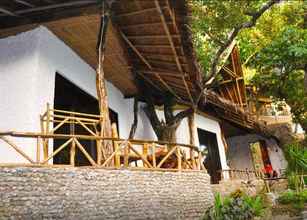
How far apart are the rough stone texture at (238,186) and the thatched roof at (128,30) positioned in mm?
3693

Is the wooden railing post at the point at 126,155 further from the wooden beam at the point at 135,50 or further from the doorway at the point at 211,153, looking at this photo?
the doorway at the point at 211,153

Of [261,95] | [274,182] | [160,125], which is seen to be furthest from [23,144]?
[261,95]

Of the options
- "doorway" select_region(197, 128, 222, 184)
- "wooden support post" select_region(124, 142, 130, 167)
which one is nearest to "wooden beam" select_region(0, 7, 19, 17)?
"wooden support post" select_region(124, 142, 130, 167)

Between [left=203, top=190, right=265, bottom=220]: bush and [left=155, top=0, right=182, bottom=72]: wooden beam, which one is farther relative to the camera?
[left=203, top=190, right=265, bottom=220]: bush

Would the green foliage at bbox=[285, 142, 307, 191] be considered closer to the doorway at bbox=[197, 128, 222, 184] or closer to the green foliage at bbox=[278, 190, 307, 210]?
the green foliage at bbox=[278, 190, 307, 210]

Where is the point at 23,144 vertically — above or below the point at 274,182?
above

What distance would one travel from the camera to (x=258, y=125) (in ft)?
50.7

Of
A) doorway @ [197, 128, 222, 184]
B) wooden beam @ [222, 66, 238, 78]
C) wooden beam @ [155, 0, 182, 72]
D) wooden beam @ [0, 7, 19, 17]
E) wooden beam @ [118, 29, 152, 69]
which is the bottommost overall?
doorway @ [197, 128, 222, 184]

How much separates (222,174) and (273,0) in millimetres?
7185

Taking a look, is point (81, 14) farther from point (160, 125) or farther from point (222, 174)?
point (222, 174)

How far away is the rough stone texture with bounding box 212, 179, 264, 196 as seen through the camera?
→ 10660 mm

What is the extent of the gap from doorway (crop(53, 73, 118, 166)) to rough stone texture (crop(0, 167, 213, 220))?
3.19 m

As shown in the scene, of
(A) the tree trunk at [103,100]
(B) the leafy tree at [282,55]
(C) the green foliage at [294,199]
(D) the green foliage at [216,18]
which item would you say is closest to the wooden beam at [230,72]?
(B) the leafy tree at [282,55]

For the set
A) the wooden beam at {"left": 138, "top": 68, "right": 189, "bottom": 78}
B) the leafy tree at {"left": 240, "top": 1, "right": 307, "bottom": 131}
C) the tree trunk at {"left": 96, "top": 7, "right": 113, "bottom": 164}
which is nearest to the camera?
the tree trunk at {"left": 96, "top": 7, "right": 113, "bottom": 164}
